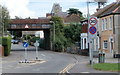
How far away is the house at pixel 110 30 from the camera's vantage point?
44150mm

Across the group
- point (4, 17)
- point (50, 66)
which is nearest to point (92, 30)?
point (50, 66)

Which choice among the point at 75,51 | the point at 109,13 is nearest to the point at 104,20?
the point at 109,13

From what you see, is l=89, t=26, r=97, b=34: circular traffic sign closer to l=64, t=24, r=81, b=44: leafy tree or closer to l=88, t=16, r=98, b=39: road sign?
l=88, t=16, r=98, b=39: road sign

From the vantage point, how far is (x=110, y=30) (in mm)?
45688

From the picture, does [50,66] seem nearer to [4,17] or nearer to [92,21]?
[92,21]

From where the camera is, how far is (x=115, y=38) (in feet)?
145

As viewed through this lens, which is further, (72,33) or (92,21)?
(72,33)

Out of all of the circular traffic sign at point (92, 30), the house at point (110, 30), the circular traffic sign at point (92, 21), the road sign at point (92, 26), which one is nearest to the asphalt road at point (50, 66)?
the road sign at point (92, 26)

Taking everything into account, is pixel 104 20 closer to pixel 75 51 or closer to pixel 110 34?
pixel 110 34

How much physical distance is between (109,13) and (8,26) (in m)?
28.4

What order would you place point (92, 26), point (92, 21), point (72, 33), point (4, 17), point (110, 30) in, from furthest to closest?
point (72, 33) < point (4, 17) < point (110, 30) < point (92, 26) < point (92, 21)

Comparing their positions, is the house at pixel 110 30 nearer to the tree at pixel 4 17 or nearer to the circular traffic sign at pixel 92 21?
the circular traffic sign at pixel 92 21

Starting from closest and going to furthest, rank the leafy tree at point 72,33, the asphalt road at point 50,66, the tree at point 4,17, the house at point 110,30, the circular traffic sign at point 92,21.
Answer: the asphalt road at point 50,66 → the circular traffic sign at point 92,21 → the house at point 110,30 → the tree at point 4,17 → the leafy tree at point 72,33

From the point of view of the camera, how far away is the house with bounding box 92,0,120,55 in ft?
145
